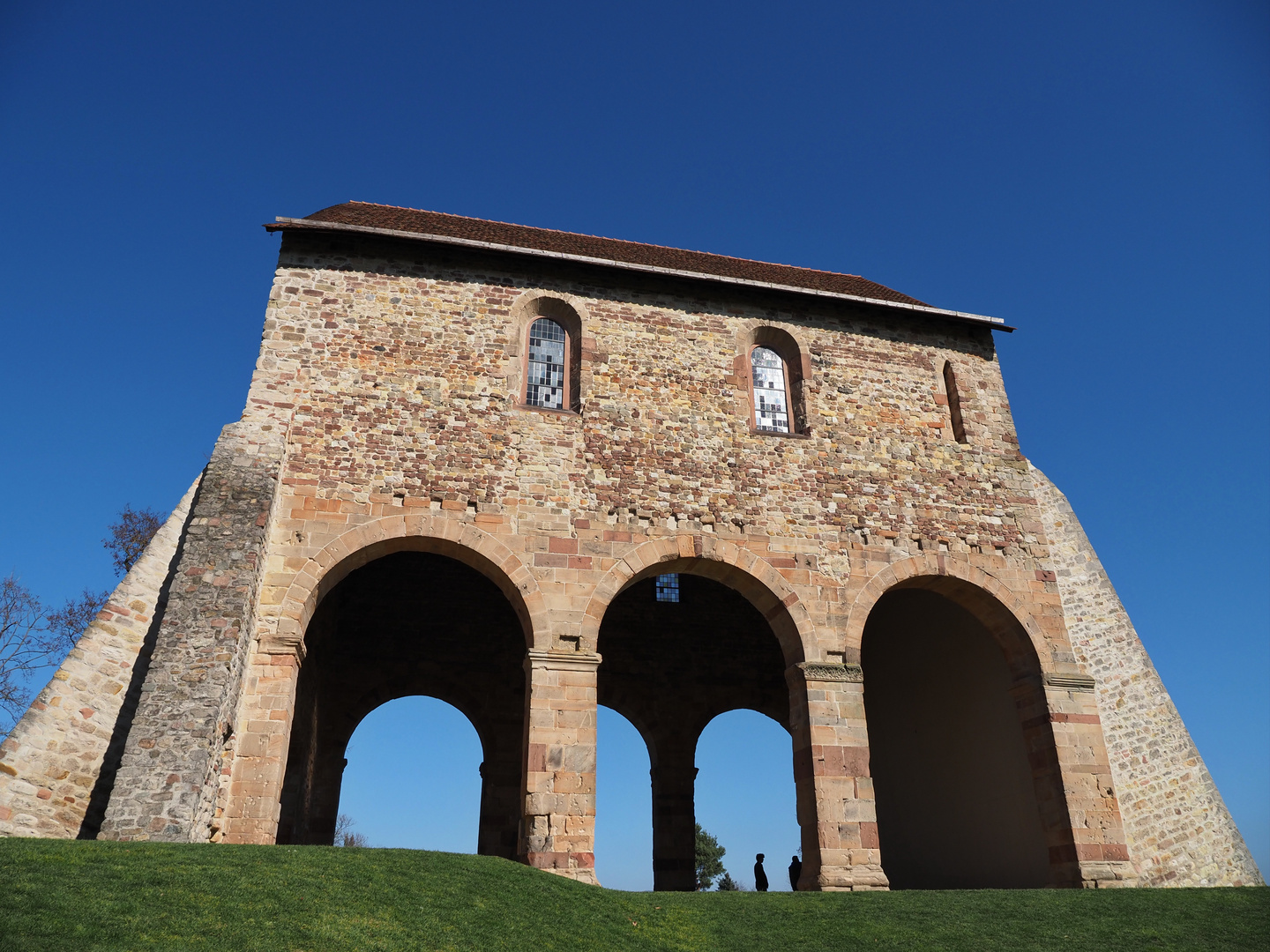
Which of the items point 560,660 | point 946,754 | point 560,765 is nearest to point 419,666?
point 560,660

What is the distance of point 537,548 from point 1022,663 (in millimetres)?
6754

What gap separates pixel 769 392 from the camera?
12977mm

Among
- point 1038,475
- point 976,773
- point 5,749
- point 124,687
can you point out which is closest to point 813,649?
point 976,773

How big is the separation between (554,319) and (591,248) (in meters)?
2.39

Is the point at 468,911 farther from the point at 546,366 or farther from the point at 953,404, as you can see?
the point at 953,404

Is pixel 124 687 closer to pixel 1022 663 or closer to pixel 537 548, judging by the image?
pixel 537 548

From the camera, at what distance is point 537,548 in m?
10.9

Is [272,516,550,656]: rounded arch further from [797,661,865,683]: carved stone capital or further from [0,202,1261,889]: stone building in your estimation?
[797,661,865,683]: carved stone capital

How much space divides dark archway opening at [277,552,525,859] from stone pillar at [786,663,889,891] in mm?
4906

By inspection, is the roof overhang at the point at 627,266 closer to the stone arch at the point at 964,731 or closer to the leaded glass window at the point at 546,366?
the leaded glass window at the point at 546,366

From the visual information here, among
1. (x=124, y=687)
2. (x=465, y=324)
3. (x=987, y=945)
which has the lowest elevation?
(x=987, y=945)

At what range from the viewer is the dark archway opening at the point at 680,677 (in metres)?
14.8

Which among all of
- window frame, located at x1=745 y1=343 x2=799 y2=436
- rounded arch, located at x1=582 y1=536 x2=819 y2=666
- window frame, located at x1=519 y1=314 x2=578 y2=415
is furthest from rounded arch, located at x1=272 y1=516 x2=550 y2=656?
window frame, located at x1=745 y1=343 x2=799 y2=436

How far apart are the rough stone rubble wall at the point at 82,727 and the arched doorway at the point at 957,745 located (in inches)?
377
